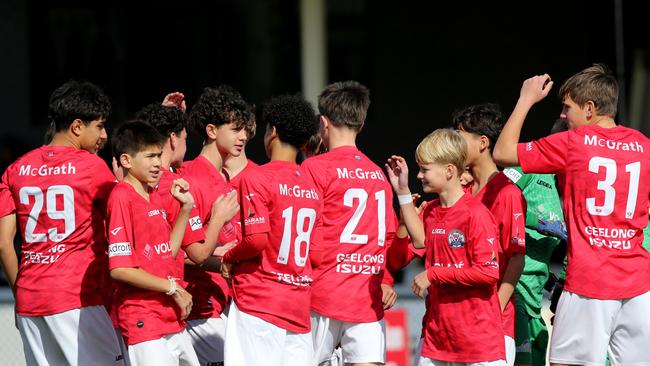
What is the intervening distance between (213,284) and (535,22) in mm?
7615

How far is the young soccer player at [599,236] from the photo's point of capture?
4812mm

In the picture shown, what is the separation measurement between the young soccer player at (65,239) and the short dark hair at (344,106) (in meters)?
1.09

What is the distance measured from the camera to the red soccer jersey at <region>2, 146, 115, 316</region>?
197 inches

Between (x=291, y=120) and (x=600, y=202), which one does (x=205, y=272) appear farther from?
(x=600, y=202)

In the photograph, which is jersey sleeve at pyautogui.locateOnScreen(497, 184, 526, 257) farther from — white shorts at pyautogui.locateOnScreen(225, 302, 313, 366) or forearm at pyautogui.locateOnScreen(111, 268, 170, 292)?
forearm at pyautogui.locateOnScreen(111, 268, 170, 292)

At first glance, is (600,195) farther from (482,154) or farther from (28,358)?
(28,358)

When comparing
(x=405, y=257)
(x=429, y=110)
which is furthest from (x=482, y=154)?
(x=429, y=110)

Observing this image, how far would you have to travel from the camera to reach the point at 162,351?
15.3 ft

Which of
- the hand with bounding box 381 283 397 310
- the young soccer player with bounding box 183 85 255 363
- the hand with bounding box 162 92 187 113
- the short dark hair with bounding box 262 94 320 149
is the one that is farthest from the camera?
the hand with bounding box 162 92 187 113

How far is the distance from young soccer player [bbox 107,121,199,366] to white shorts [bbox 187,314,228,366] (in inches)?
19.6

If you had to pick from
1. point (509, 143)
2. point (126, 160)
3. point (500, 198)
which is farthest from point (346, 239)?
point (126, 160)

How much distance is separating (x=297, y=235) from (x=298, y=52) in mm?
7816

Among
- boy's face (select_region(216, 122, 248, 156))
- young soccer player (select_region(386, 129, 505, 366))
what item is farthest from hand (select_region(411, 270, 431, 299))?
boy's face (select_region(216, 122, 248, 156))

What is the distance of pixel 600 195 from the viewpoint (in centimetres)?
483
